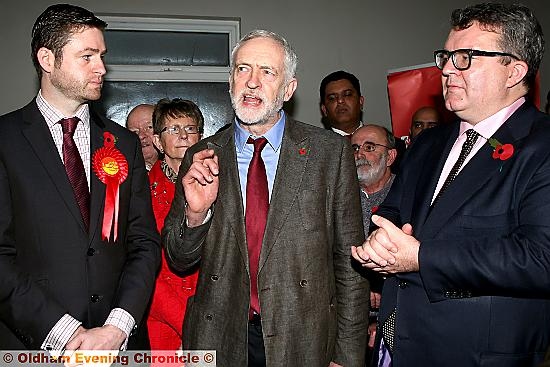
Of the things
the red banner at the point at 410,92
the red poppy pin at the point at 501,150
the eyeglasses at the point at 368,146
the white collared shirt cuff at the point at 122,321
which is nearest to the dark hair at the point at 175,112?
the eyeglasses at the point at 368,146

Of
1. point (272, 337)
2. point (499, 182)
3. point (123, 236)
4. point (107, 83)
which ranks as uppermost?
point (107, 83)

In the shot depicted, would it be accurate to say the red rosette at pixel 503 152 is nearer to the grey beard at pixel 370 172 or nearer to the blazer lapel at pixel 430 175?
the blazer lapel at pixel 430 175

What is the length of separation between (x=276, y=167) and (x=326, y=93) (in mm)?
2939

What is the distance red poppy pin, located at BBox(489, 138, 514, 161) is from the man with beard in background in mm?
1441

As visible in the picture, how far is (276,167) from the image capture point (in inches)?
90.0

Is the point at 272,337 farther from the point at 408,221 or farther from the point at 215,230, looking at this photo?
the point at 408,221

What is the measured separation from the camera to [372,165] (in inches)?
142

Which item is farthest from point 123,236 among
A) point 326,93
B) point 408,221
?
point 326,93

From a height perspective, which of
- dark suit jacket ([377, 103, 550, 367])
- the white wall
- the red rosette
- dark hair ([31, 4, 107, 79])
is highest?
the white wall

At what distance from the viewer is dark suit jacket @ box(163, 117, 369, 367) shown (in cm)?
215

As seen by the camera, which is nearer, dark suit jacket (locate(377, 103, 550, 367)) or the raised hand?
dark suit jacket (locate(377, 103, 550, 367))

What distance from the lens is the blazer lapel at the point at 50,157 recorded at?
81.7 inches

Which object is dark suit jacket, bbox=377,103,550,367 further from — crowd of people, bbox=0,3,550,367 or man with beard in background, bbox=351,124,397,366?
man with beard in background, bbox=351,124,397,366

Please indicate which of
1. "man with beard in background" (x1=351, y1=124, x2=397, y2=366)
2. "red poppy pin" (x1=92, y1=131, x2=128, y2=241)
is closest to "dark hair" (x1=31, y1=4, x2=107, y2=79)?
"red poppy pin" (x1=92, y1=131, x2=128, y2=241)
